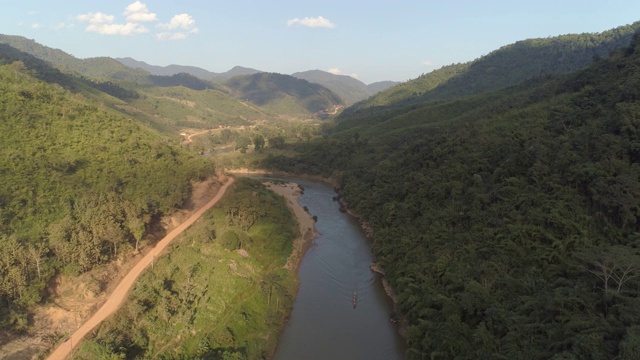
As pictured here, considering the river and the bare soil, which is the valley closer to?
the bare soil

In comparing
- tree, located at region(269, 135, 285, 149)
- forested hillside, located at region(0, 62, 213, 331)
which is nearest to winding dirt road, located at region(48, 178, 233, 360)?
forested hillside, located at region(0, 62, 213, 331)

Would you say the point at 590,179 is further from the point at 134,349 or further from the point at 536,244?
the point at 134,349

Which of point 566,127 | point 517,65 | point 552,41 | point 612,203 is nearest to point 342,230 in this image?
point 566,127

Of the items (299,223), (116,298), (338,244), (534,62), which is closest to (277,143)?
(299,223)

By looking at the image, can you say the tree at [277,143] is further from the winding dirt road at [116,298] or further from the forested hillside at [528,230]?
the winding dirt road at [116,298]

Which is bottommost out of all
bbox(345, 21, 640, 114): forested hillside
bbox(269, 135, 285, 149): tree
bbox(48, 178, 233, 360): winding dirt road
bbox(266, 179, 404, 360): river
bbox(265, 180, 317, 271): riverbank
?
bbox(266, 179, 404, 360): river

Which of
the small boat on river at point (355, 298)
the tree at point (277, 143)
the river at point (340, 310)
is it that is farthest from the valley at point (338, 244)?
the tree at point (277, 143)
